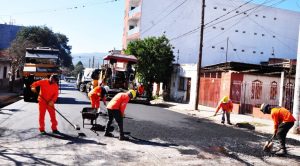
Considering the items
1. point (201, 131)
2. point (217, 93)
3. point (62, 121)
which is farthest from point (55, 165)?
point (217, 93)

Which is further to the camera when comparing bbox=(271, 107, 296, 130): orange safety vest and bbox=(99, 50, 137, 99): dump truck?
bbox=(99, 50, 137, 99): dump truck

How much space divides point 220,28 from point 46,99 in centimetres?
3770

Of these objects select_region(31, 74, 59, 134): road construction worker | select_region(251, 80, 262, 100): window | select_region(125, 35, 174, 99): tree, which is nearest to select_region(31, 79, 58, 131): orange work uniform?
select_region(31, 74, 59, 134): road construction worker

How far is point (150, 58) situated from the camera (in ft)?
102

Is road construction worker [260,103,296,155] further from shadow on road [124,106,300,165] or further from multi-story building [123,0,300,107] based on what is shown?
multi-story building [123,0,300,107]

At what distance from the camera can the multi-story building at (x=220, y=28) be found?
4247cm

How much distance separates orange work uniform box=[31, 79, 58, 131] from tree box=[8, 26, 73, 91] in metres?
29.5

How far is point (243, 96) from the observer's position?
22.5 metres

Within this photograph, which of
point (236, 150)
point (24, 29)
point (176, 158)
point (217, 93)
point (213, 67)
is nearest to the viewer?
point (176, 158)

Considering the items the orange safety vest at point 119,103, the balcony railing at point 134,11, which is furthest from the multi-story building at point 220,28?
the orange safety vest at point 119,103

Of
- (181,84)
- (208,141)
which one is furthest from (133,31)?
(208,141)

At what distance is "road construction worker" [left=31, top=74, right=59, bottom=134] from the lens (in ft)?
31.7

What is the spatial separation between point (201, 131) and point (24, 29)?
53.3 meters

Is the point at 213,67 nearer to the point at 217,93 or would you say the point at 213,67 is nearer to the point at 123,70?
the point at 217,93
